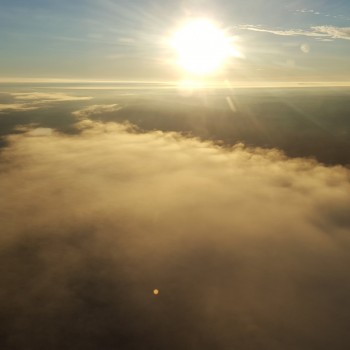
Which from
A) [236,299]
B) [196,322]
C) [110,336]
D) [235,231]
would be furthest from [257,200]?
[110,336]

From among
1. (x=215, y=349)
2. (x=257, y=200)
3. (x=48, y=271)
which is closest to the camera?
(x=215, y=349)

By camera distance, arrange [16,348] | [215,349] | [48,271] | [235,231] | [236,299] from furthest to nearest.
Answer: [235,231]
[48,271]
[236,299]
[215,349]
[16,348]

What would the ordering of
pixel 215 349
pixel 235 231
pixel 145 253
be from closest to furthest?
pixel 215 349 → pixel 145 253 → pixel 235 231

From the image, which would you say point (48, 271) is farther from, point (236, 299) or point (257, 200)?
point (257, 200)

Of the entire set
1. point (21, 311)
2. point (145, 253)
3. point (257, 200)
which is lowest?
point (257, 200)

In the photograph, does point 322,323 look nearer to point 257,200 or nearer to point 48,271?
point 48,271

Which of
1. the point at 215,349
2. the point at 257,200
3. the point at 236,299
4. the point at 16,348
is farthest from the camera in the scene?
the point at 257,200

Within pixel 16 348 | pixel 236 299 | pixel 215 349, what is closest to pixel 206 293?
pixel 236 299

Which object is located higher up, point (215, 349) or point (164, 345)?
point (164, 345)

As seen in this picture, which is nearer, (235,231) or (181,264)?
(181,264)
